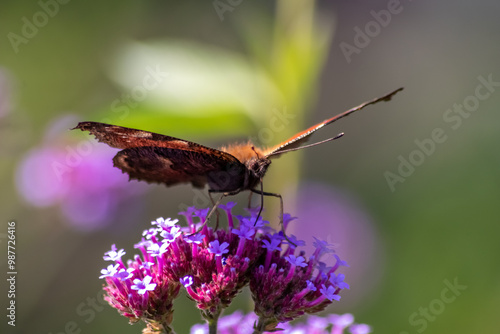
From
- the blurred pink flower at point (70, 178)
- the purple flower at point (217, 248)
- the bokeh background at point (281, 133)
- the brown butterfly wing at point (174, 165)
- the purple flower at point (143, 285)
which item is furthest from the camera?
the blurred pink flower at point (70, 178)

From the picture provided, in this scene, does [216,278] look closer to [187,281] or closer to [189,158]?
[187,281]

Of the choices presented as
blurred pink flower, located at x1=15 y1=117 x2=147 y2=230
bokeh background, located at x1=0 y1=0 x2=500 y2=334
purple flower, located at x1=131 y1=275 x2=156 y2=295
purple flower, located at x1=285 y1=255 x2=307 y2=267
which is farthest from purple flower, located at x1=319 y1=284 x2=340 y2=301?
blurred pink flower, located at x1=15 y1=117 x2=147 y2=230

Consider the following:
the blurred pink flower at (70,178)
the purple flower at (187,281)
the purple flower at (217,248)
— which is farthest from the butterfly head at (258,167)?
the blurred pink flower at (70,178)

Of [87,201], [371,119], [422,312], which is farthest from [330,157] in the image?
[87,201]

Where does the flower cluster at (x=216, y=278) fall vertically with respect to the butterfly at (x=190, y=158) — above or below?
below

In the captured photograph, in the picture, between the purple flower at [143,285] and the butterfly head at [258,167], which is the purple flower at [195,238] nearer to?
the purple flower at [143,285]

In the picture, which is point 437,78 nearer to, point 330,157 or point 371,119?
point 371,119

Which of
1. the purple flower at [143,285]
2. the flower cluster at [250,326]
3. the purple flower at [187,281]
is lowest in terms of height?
the flower cluster at [250,326]
